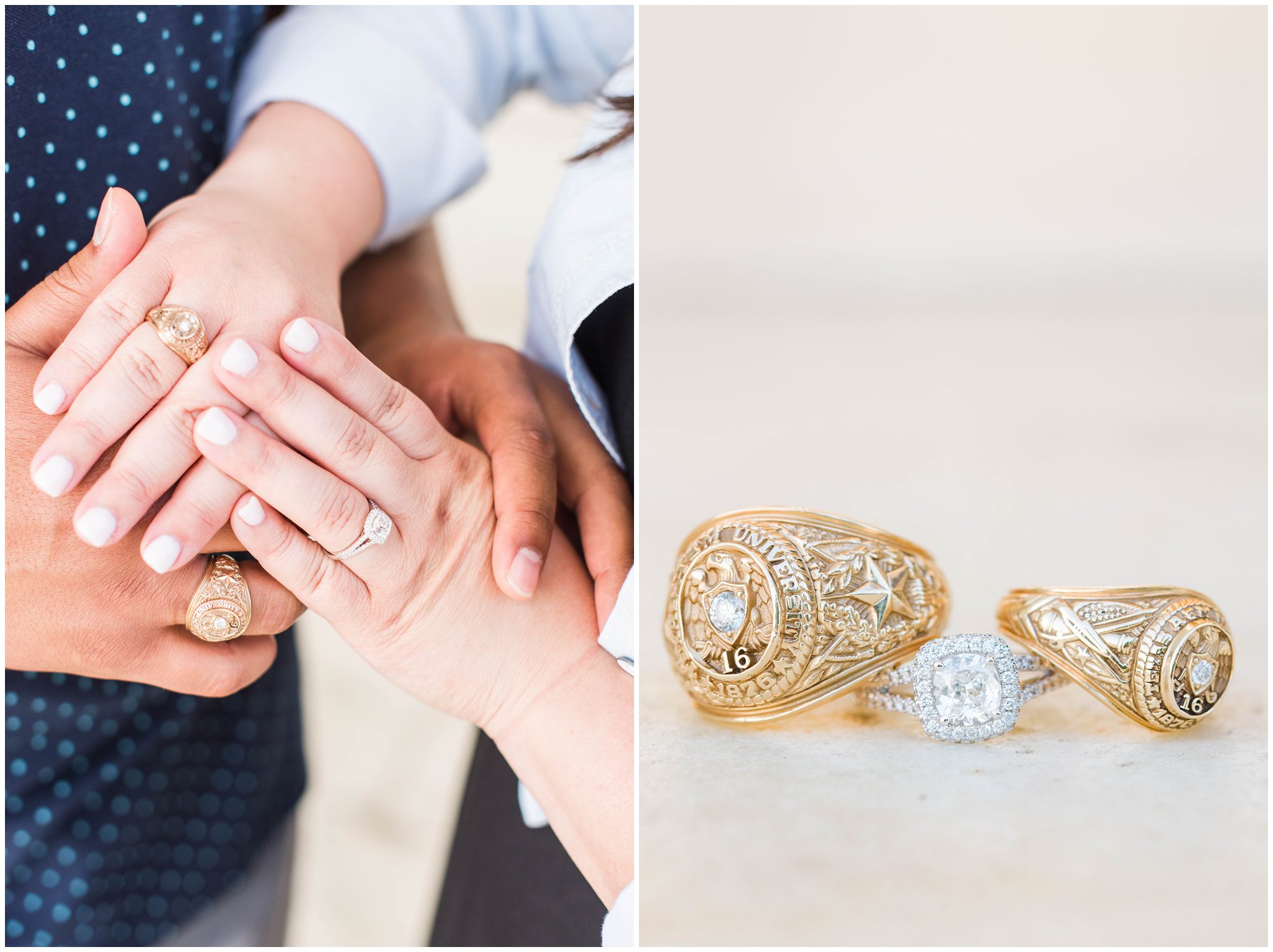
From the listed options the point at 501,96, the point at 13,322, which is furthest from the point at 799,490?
the point at 13,322

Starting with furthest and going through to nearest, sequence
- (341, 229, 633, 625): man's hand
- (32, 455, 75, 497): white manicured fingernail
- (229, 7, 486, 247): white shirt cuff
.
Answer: (229, 7, 486, 247): white shirt cuff < (341, 229, 633, 625): man's hand < (32, 455, 75, 497): white manicured fingernail

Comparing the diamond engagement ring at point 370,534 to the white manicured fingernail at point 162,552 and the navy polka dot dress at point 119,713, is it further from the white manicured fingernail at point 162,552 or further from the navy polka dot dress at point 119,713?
the navy polka dot dress at point 119,713

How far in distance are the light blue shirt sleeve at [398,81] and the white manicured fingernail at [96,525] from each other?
0.35 meters

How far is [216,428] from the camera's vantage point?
490mm

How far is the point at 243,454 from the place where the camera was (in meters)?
0.50

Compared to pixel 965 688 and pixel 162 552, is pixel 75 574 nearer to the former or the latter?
pixel 162 552

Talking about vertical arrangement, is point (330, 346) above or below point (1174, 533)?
above

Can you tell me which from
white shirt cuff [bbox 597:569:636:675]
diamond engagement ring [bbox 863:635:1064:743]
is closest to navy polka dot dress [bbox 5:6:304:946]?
white shirt cuff [bbox 597:569:636:675]

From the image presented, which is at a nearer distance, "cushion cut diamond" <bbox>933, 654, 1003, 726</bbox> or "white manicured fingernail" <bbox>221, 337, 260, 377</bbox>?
"white manicured fingernail" <bbox>221, 337, 260, 377</bbox>

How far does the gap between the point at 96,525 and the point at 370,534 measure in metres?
0.13

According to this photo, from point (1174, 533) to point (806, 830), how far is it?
2.07 feet

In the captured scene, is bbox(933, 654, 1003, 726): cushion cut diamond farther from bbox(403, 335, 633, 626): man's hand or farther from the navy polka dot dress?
the navy polka dot dress

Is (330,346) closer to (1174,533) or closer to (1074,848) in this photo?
(1074,848)

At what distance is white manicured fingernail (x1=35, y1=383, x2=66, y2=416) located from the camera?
1.60 ft
